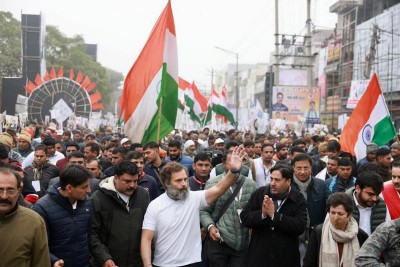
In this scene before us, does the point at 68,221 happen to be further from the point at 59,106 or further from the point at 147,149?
the point at 59,106

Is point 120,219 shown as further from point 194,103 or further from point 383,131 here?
point 194,103

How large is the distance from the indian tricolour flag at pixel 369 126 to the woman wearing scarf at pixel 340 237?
4.65m

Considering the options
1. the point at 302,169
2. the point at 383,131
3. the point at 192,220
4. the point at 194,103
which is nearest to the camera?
the point at 192,220

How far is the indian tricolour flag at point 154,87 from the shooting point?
25.5 ft

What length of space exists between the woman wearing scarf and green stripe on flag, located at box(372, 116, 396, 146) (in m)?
4.88

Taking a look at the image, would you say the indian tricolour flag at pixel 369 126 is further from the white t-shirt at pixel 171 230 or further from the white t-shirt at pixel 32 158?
the white t-shirt at pixel 171 230

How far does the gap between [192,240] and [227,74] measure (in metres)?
126

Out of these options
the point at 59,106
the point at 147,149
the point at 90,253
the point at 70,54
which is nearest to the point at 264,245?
the point at 90,253

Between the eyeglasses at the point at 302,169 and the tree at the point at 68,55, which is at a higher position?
the tree at the point at 68,55

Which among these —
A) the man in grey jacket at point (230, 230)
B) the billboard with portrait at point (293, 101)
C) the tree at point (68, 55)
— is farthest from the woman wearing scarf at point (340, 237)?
the tree at point (68, 55)

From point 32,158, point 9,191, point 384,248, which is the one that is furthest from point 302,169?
point 32,158

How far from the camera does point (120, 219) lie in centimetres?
475

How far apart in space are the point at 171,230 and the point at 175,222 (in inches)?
2.9

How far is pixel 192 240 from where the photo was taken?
480 centimetres
